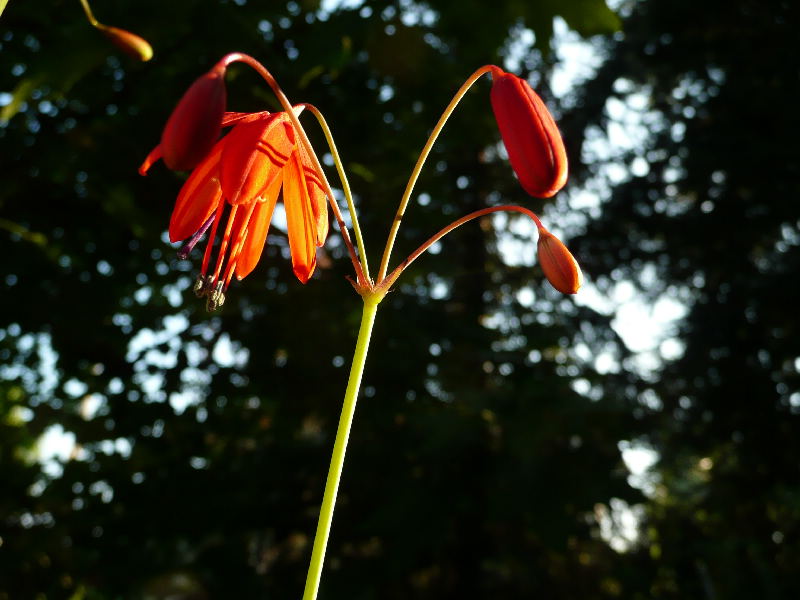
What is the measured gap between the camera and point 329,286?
256 cm

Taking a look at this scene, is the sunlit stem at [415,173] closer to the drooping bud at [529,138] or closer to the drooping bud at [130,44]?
the drooping bud at [529,138]

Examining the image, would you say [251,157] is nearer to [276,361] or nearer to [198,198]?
[198,198]

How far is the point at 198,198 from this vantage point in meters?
0.74

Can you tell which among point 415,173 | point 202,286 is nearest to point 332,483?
point 415,173

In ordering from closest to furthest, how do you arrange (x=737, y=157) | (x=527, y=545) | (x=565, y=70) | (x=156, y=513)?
(x=156, y=513), (x=527, y=545), (x=737, y=157), (x=565, y=70)

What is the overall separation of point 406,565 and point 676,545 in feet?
9.01

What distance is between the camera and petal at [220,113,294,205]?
685 millimetres

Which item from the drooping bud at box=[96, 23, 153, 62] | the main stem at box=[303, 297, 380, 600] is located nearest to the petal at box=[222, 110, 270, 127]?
the drooping bud at box=[96, 23, 153, 62]

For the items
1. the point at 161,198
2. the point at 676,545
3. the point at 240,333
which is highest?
the point at 161,198

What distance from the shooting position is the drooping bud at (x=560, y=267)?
27.4 inches

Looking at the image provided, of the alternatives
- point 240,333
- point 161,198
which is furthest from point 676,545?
point 161,198

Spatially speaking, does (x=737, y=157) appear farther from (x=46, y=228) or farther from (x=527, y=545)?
(x=46, y=228)

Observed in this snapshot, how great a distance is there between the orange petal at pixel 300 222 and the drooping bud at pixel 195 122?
21 centimetres

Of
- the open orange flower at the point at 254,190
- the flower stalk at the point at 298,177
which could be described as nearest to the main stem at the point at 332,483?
the flower stalk at the point at 298,177
